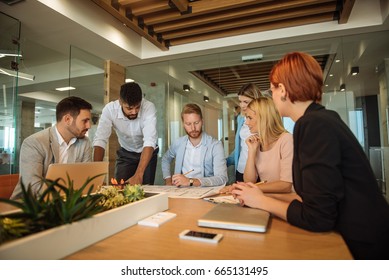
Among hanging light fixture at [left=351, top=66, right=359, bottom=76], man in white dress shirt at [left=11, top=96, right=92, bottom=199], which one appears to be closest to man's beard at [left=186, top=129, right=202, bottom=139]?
man in white dress shirt at [left=11, top=96, right=92, bottom=199]

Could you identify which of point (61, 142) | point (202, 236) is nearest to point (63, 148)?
point (61, 142)

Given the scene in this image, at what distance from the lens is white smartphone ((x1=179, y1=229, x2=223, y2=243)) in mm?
672

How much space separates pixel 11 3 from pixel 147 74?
7.14 ft

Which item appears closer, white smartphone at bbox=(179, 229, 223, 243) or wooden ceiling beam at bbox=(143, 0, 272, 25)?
white smartphone at bbox=(179, 229, 223, 243)

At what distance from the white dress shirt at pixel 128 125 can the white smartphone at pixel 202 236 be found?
1.66m

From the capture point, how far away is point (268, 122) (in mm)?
1664

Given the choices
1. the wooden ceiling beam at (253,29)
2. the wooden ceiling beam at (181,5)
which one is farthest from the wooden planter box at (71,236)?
the wooden ceiling beam at (253,29)

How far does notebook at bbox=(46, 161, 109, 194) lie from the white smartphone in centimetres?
40

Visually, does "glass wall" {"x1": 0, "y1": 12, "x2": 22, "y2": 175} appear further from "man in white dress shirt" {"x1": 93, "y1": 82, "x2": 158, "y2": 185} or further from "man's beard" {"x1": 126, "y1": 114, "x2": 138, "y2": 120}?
"man's beard" {"x1": 126, "y1": 114, "x2": 138, "y2": 120}

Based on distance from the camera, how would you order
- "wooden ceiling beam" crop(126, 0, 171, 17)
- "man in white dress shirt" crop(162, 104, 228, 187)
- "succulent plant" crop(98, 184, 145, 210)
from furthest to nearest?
1. "wooden ceiling beam" crop(126, 0, 171, 17)
2. "man in white dress shirt" crop(162, 104, 228, 187)
3. "succulent plant" crop(98, 184, 145, 210)

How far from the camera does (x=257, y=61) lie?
3686 mm

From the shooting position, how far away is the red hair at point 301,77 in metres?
0.89
